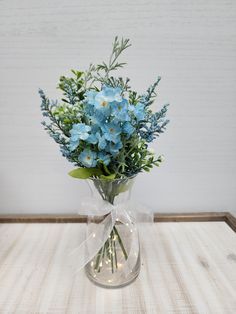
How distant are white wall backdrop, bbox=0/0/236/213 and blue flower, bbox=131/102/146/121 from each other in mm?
331

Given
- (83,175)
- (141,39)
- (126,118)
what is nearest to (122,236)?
(83,175)

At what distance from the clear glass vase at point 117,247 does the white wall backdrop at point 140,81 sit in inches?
11.1

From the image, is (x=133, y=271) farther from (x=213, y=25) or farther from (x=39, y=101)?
(x=213, y=25)

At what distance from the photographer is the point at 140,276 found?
641mm

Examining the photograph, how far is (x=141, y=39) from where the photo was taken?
777 mm

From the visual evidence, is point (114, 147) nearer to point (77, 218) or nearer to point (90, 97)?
point (90, 97)

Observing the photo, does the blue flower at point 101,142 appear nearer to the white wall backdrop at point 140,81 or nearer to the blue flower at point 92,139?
the blue flower at point 92,139

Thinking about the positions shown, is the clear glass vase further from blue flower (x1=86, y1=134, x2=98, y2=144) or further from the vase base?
blue flower (x1=86, y1=134, x2=98, y2=144)

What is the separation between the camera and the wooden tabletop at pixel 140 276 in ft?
1.82

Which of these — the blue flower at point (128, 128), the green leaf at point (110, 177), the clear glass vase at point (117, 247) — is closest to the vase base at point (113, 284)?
the clear glass vase at point (117, 247)

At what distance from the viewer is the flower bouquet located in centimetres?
48

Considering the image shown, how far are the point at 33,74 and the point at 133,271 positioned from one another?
66 centimetres

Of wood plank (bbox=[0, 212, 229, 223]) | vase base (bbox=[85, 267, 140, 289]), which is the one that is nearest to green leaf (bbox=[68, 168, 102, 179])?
vase base (bbox=[85, 267, 140, 289])

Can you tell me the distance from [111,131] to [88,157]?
0.07 meters
